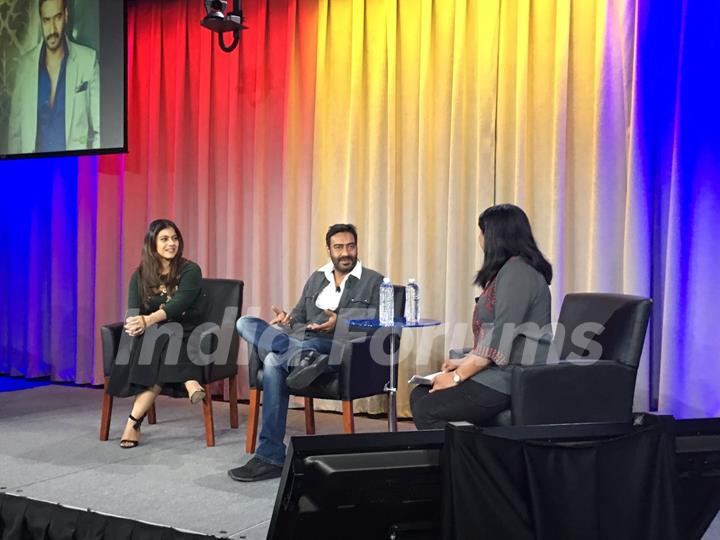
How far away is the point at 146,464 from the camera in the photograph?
370 centimetres

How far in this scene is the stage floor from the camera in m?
3.03

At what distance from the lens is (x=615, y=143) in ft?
13.5

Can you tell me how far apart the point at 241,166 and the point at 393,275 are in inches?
52.6

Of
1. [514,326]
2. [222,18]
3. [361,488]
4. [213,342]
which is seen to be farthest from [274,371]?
[361,488]

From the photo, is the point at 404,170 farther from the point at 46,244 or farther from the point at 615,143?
the point at 46,244

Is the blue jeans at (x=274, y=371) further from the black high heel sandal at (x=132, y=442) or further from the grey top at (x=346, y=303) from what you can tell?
the black high heel sandal at (x=132, y=442)

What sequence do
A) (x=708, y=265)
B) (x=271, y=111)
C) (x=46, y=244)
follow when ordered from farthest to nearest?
(x=46, y=244) < (x=271, y=111) < (x=708, y=265)

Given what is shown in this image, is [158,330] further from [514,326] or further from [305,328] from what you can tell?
[514,326]

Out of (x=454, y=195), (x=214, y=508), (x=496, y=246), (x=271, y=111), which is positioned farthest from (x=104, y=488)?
(x=271, y=111)

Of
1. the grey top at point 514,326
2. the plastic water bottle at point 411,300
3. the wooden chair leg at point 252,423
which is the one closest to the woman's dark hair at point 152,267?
the wooden chair leg at point 252,423

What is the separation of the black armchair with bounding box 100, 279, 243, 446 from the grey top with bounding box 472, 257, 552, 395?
1.63 meters

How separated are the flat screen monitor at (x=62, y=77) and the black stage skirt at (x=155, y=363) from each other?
4.98ft

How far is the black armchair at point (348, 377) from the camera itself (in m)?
3.73

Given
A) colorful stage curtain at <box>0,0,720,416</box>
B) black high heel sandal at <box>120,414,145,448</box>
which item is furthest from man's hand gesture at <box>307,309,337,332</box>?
black high heel sandal at <box>120,414,145,448</box>
